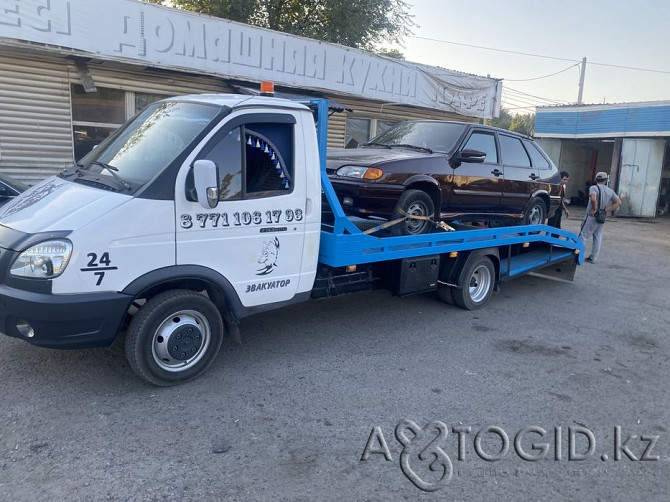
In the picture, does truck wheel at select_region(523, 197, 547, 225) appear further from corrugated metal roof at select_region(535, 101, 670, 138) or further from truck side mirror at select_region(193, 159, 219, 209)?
corrugated metal roof at select_region(535, 101, 670, 138)

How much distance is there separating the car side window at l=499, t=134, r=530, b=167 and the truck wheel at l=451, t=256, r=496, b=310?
1.52 meters

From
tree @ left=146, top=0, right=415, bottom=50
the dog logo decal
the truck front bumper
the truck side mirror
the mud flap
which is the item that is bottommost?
the mud flap

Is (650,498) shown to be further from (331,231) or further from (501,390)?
(331,231)

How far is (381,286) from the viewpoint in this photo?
6.12m

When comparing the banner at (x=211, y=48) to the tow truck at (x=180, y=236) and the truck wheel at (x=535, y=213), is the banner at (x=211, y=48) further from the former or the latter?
the truck wheel at (x=535, y=213)

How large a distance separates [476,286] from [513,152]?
207cm

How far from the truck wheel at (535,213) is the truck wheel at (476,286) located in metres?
1.33

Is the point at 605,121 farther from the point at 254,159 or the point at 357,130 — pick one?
→ the point at 254,159

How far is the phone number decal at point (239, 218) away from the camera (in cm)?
414

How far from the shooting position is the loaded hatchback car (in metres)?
5.80

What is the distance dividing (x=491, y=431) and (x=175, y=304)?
2.58 meters

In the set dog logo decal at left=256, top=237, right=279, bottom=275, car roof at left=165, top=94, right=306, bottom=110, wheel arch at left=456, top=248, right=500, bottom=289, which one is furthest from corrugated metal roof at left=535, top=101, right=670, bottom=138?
dog logo decal at left=256, top=237, right=279, bottom=275

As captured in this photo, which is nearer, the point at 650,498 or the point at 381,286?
the point at 650,498

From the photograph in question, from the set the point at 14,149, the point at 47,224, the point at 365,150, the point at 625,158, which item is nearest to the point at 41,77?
the point at 14,149
